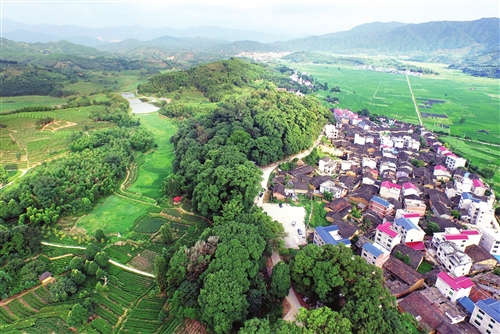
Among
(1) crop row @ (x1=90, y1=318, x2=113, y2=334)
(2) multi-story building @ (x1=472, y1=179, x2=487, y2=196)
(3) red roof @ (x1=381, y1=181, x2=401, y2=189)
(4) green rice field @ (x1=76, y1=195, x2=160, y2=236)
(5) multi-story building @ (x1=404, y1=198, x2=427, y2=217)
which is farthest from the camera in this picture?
(2) multi-story building @ (x1=472, y1=179, x2=487, y2=196)

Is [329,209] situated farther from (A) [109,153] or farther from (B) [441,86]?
(B) [441,86]

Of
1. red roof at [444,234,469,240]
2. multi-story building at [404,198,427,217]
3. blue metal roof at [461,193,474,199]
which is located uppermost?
blue metal roof at [461,193,474,199]

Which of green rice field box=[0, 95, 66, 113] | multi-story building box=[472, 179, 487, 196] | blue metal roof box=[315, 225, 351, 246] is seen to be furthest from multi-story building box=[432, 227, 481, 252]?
green rice field box=[0, 95, 66, 113]

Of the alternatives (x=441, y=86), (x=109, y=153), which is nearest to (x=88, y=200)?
(x=109, y=153)

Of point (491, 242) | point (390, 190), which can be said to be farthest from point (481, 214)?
point (390, 190)

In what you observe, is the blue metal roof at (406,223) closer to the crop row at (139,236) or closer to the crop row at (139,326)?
the crop row at (139,326)

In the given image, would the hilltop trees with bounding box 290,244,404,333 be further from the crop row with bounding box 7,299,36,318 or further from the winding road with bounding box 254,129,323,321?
the crop row with bounding box 7,299,36,318

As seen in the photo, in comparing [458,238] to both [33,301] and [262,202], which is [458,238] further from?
[33,301]

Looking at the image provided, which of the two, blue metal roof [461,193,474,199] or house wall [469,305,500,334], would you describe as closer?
house wall [469,305,500,334]
